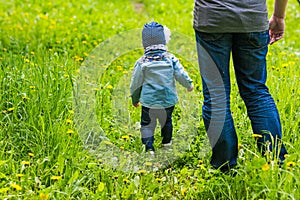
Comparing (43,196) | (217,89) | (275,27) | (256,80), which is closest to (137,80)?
(217,89)

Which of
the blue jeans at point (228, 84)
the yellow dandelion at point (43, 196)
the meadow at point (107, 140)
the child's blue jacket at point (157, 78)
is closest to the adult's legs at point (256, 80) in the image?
the blue jeans at point (228, 84)


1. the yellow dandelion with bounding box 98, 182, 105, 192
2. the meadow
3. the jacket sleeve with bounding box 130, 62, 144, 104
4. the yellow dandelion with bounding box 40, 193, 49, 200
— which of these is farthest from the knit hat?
the yellow dandelion with bounding box 40, 193, 49, 200

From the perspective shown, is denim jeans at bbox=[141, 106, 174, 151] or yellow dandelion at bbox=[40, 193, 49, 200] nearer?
yellow dandelion at bbox=[40, 193, 49, 200]

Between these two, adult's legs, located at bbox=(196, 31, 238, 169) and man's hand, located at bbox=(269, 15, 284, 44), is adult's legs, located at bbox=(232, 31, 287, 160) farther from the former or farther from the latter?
man's hand, located at bbox=(269, 15, 284, 44)

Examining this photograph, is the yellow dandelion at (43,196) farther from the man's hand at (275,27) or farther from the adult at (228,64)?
the man's hand at (275,27)

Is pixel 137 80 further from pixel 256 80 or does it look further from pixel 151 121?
pixel 256 80

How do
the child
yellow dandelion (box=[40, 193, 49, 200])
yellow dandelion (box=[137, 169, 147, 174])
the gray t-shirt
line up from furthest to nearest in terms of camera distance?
1. the child
2. yellow dandelion (box=[137, 169, 147, 174])
3. the gray t-shirt
4. yellow dandelion (box=[40, 193, 49, 200])

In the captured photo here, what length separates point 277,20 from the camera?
320 cm

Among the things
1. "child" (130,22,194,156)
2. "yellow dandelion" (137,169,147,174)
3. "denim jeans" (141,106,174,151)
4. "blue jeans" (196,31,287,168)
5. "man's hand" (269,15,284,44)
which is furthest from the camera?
"denim jeans" (141,106,174,151)

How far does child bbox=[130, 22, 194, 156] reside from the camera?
3324mm

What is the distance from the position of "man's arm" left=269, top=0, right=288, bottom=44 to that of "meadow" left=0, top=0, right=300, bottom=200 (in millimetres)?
669

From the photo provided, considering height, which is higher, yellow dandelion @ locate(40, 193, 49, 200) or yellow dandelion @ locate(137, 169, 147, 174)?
yellow dandelion @ locate(40, 193, 49, 200)

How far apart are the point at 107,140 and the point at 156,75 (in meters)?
0.62

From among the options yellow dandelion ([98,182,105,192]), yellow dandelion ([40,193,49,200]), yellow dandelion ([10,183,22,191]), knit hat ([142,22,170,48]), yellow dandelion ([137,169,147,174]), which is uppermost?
knit hat ([142,22,170,48])
